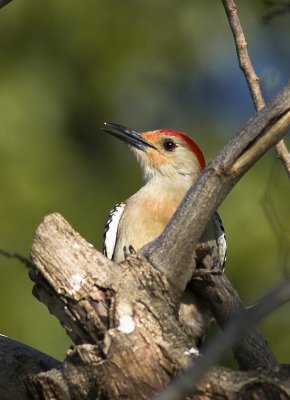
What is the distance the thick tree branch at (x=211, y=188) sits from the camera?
4.95 metres

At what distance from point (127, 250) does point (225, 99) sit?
3.18m

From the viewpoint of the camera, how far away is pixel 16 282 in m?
7.84

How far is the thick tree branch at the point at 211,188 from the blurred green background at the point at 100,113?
185 centimetres

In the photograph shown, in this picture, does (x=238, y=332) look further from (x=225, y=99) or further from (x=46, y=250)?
(x=225, y=99)

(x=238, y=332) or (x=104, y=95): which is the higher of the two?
(x=104, y=95)

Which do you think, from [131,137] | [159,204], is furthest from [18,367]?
[131,137]

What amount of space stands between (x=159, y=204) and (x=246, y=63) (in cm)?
163

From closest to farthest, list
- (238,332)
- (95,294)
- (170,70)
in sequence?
(238,332)
(95,294)
(170,70)

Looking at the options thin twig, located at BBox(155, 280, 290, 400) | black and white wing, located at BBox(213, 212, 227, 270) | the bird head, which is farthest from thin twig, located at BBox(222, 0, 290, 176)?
thin twig, located at BBox(155, 280, 290, 400)

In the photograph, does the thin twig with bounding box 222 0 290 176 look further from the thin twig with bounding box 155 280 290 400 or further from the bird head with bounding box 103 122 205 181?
the thin twig with bounding box 155 280 290 400

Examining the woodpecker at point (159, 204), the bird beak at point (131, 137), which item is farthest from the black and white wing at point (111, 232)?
the bird beak at point (131, 137)

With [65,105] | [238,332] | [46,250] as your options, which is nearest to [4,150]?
[65,105]

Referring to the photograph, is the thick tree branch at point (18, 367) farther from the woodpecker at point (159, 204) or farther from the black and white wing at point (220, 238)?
the black and white wing at point (220, 238)

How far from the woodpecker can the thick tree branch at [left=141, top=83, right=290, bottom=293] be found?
80 centimetres
